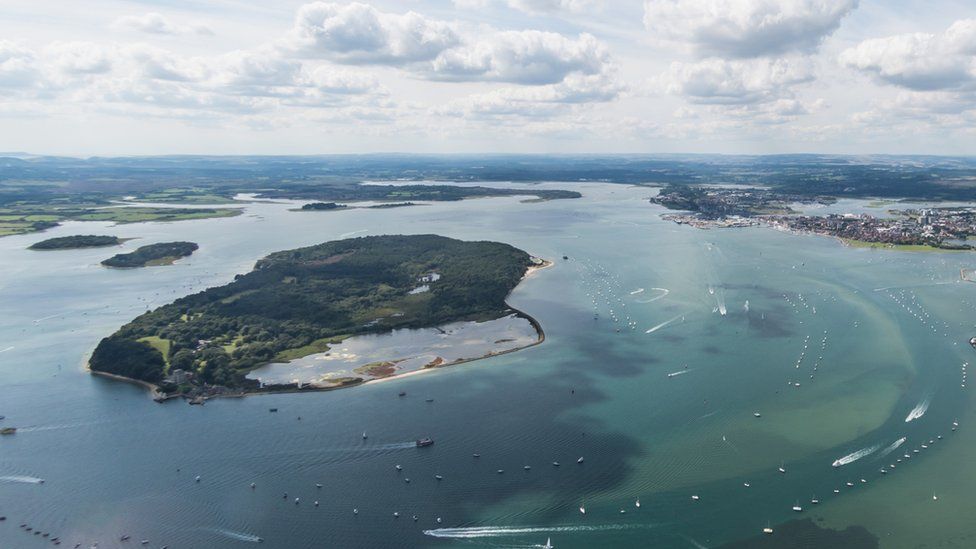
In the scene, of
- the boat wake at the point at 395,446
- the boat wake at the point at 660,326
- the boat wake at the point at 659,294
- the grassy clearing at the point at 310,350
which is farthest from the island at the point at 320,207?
the boat wake at the point at 395,446

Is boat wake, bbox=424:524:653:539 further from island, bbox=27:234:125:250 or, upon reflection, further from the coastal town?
island, bbox=27:234:125:250

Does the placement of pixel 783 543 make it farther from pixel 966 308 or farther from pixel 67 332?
pixel 67 332

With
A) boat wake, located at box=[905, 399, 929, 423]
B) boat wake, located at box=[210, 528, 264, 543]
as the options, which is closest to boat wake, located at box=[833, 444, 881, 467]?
boat wake, located at box=[905, 399, 929, 423]

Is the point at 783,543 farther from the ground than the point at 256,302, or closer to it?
closer to it

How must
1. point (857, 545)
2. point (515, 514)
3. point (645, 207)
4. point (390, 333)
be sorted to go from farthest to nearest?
point (645, 207) → point (390, 333) → point (515, 514) → point (857, 545)

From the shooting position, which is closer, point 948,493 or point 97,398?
point 948,493

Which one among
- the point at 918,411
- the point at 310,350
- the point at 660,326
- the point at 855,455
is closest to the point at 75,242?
the point at 310,350

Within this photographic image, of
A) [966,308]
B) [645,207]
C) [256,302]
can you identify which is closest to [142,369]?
[256,302]
